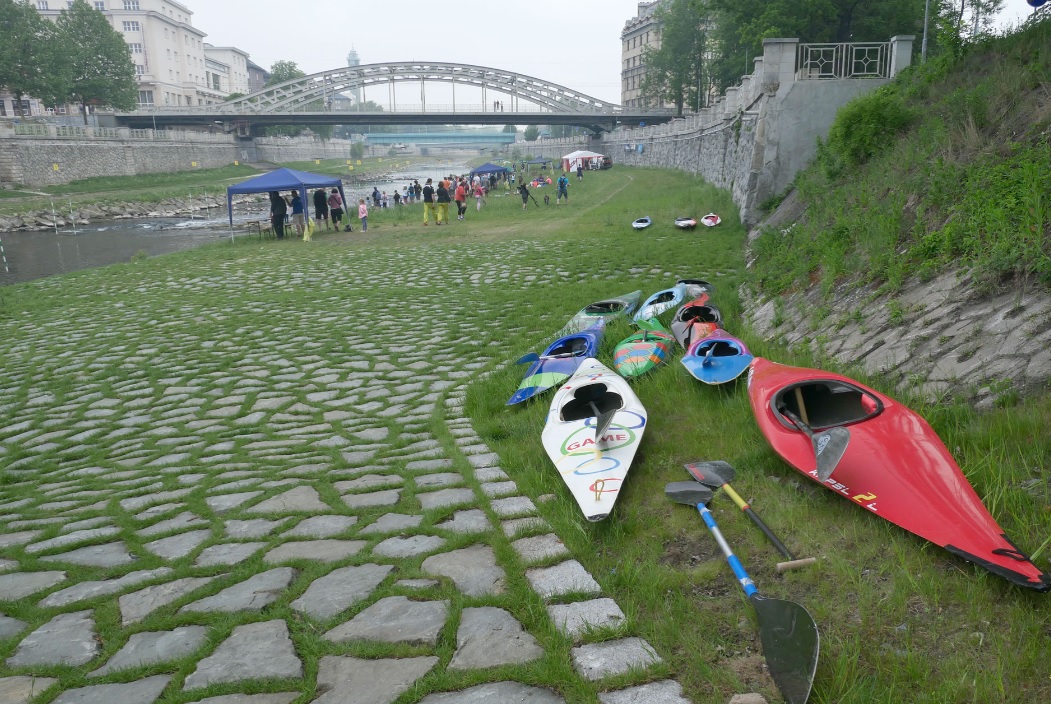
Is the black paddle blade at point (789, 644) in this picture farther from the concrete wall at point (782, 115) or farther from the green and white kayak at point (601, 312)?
the concrete wall at point (782, 115)

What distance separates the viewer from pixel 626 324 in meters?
7.75

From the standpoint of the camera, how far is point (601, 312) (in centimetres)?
830

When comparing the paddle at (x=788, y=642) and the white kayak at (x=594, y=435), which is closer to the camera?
the paddle at (x=788, y=642)

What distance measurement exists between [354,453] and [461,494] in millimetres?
1221

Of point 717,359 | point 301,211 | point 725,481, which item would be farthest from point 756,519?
point 301,211

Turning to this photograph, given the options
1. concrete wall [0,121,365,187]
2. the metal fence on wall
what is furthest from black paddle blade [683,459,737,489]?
concrete wall [0,121,365,187]

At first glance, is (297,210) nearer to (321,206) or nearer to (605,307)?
(321,206)

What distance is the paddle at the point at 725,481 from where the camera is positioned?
10.8ft

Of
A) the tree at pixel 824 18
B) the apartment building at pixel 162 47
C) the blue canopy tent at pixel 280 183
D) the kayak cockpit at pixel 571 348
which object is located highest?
the apartment building at pixel 162 47

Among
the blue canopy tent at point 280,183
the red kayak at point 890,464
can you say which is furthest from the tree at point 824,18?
the red kayak at point 890,464

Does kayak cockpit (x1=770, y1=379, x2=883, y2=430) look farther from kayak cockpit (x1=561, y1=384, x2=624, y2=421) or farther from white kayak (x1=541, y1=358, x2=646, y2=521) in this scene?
kayak cockpit (x1=561, y1=384, x2=624, y2=421)

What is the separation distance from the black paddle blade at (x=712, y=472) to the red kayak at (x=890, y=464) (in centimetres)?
30

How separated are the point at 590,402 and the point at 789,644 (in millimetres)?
2733

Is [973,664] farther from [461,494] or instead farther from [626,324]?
[626,324]
